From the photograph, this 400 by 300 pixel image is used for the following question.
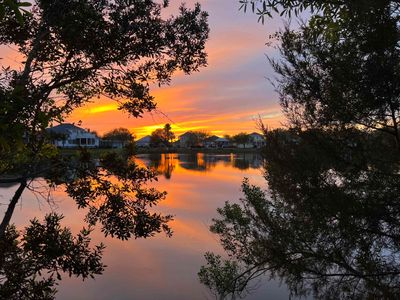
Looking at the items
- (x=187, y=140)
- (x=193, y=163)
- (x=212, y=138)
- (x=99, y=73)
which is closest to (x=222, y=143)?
(x=212, y=138)

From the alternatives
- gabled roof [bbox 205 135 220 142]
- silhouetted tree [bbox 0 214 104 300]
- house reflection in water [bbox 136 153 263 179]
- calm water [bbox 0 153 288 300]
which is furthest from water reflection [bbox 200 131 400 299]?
gabled roof [bbox 205 135 220 142]

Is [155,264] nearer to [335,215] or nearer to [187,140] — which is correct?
[335,215]

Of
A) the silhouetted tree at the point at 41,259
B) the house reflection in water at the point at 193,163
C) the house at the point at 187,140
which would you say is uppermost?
the house at the point at 187,140

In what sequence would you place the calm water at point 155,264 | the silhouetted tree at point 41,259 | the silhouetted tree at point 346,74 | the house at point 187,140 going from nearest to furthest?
the silhouetted tree at point 41,259 < the silhouetted tree at point 346,74 < the calm water at point 155,264 < the house at point 187,140

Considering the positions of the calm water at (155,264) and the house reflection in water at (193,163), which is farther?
the house reflection in water at (193,163)

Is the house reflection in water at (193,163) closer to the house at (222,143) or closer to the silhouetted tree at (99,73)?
the silhouetted tree at (99,73)

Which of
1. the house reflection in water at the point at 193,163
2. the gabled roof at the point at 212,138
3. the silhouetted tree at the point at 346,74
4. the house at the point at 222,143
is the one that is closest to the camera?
the silhouetted tree at the point at 346,74

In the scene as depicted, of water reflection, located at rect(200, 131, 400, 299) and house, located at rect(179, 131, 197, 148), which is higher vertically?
house, located at rect(179, 131, 197, 148)

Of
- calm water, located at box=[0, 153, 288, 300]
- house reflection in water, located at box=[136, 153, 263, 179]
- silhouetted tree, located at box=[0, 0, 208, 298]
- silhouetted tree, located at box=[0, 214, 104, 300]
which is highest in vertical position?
silhouetted tree, located at box=[0, 0, 208, 298]

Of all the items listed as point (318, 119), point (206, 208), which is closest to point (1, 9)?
point (318, 119)

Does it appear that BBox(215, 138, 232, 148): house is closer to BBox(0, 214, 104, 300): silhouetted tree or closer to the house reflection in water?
the house reflection in water

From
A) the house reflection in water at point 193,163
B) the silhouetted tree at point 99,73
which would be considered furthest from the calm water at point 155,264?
the house reflection in water at point 193,163

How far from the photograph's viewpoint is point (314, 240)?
578 centimetres

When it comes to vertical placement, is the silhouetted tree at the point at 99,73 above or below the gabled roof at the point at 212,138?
below
